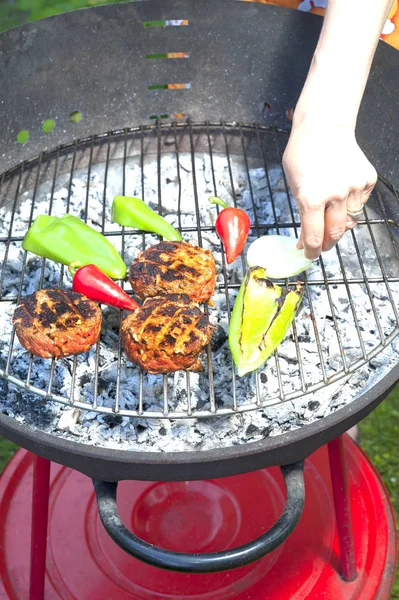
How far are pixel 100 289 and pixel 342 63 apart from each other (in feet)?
3.70

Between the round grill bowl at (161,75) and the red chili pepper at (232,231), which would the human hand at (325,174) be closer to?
the red chili pepper at (232,231)

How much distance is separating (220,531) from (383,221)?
149 cm

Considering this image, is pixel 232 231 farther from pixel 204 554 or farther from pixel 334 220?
pixel 204 554

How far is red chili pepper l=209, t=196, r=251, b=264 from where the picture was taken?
8.66 ft

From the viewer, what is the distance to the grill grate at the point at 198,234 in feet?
7.50

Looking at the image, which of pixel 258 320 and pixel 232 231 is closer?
pixel 258 320

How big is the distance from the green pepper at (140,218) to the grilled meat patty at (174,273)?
0.77 feet

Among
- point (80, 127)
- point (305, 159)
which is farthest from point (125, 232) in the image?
point (305, 159)

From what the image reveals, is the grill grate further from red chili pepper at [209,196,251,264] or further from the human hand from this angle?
the human hand

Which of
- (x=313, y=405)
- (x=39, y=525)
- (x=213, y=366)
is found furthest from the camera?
(x=39, y=525)

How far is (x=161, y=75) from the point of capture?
3.19 metres

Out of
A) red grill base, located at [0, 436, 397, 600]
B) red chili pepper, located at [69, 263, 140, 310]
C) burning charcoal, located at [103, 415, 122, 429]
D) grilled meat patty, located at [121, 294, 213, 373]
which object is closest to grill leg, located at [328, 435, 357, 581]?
red grill base, located at [0, 436, 397, 600]

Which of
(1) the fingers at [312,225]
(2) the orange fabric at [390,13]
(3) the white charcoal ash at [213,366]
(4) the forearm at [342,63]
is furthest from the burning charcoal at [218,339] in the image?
(2) the orange fabric at [390,13]

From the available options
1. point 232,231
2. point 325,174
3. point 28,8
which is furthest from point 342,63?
point 28,8
